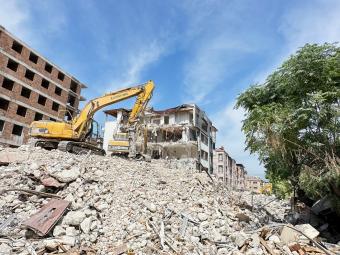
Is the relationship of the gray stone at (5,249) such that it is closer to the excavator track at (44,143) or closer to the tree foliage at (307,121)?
the tree foliage at (307,121)

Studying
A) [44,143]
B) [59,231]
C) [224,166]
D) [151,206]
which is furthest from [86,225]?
[224,166]

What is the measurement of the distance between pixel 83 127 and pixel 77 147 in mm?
1321

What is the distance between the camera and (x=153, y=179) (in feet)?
43.1

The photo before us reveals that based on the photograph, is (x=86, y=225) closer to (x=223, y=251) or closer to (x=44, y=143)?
(x=223, y=251)

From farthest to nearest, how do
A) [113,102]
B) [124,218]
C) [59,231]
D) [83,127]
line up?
[113,102] < [83,127] < [124,218] < [59,231]

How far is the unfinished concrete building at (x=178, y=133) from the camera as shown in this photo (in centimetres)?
3903

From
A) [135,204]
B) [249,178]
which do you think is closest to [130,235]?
[135,204]

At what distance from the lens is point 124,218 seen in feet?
29.8

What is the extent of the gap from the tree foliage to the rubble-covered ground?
2.72 meters

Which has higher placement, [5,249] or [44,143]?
[44,143]

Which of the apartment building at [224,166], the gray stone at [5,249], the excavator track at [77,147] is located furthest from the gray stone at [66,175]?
the apartment building at [224,166]

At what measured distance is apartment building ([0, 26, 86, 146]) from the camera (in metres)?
29.7

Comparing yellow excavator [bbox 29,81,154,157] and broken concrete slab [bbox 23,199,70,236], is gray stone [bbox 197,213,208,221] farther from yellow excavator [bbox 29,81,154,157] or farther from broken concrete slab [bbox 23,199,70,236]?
yellow excavator [bbox 29,81,154,157]

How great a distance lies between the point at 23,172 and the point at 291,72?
36.7 feet
